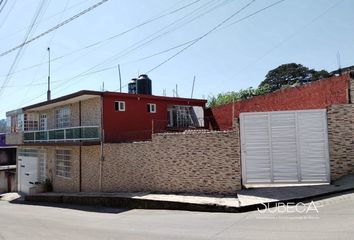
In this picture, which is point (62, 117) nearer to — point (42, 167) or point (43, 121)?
point (43, 121)

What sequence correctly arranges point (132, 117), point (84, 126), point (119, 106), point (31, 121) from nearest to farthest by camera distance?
point (84, 126)
point (119, 106)
point (132, 117)
point (31, 121)

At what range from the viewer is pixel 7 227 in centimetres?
1224

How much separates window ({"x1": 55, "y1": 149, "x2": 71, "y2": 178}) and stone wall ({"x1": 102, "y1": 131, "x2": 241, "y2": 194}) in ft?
17.2

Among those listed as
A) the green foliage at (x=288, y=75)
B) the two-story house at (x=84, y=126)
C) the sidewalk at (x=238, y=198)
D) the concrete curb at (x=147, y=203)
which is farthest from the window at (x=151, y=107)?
the green foliage at (x=288, y=75)

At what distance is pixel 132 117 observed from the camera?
21688mm

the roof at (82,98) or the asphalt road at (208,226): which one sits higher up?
the roof at (82,98)

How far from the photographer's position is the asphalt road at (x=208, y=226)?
7.93 meters

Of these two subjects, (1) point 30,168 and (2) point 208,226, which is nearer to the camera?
(2) point 208,226

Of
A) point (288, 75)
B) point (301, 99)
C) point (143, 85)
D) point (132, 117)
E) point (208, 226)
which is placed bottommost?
point (208, 226)

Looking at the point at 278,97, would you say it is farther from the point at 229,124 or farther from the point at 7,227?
the point at 7,227

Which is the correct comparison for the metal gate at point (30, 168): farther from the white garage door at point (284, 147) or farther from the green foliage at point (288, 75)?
the green foliage at point (288, 75)

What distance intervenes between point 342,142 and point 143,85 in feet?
53.7

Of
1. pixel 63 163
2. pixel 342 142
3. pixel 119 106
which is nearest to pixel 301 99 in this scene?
pixel 342 142

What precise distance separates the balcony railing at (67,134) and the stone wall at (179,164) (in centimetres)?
178
